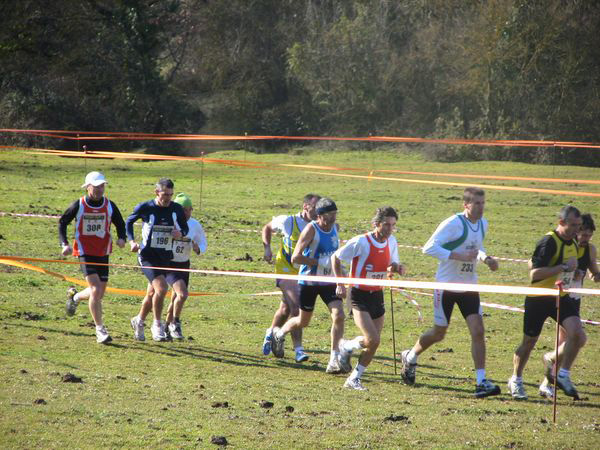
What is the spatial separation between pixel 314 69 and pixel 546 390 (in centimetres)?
4142

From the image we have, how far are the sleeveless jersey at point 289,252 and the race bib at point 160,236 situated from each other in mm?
1387

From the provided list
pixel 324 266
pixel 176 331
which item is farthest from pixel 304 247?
pixel 176 331

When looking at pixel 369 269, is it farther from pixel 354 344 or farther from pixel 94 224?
pixel 94 224

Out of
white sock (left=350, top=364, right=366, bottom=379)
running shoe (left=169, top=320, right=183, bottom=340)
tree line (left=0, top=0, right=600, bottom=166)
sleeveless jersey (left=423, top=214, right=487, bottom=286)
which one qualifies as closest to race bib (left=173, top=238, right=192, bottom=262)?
running shoe (left=169, top=320, right=183, bottom=340)

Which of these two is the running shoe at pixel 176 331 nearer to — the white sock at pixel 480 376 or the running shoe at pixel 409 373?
the running shoe at pixel 409 373

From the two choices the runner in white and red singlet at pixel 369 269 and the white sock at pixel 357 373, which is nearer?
the white sock at pixel 357 373

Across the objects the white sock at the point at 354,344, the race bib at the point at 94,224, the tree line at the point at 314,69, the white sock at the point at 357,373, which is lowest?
the white sock at the point at 357,373

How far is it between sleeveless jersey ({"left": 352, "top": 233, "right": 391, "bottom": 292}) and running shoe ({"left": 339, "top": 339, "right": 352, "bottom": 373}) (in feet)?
2.55

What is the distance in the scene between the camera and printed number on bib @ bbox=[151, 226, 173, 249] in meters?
12.6

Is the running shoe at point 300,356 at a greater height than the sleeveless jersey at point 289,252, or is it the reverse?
the sleeveless jersey at point 289,252

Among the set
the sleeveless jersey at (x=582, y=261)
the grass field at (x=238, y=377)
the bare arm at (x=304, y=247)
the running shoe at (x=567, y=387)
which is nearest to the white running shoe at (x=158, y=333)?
the grass field at (x=238, y=377)

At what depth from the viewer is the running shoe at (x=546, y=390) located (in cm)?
1045

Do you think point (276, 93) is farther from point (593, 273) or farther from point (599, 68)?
point (593, 273)

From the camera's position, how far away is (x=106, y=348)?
11859 millimetres
